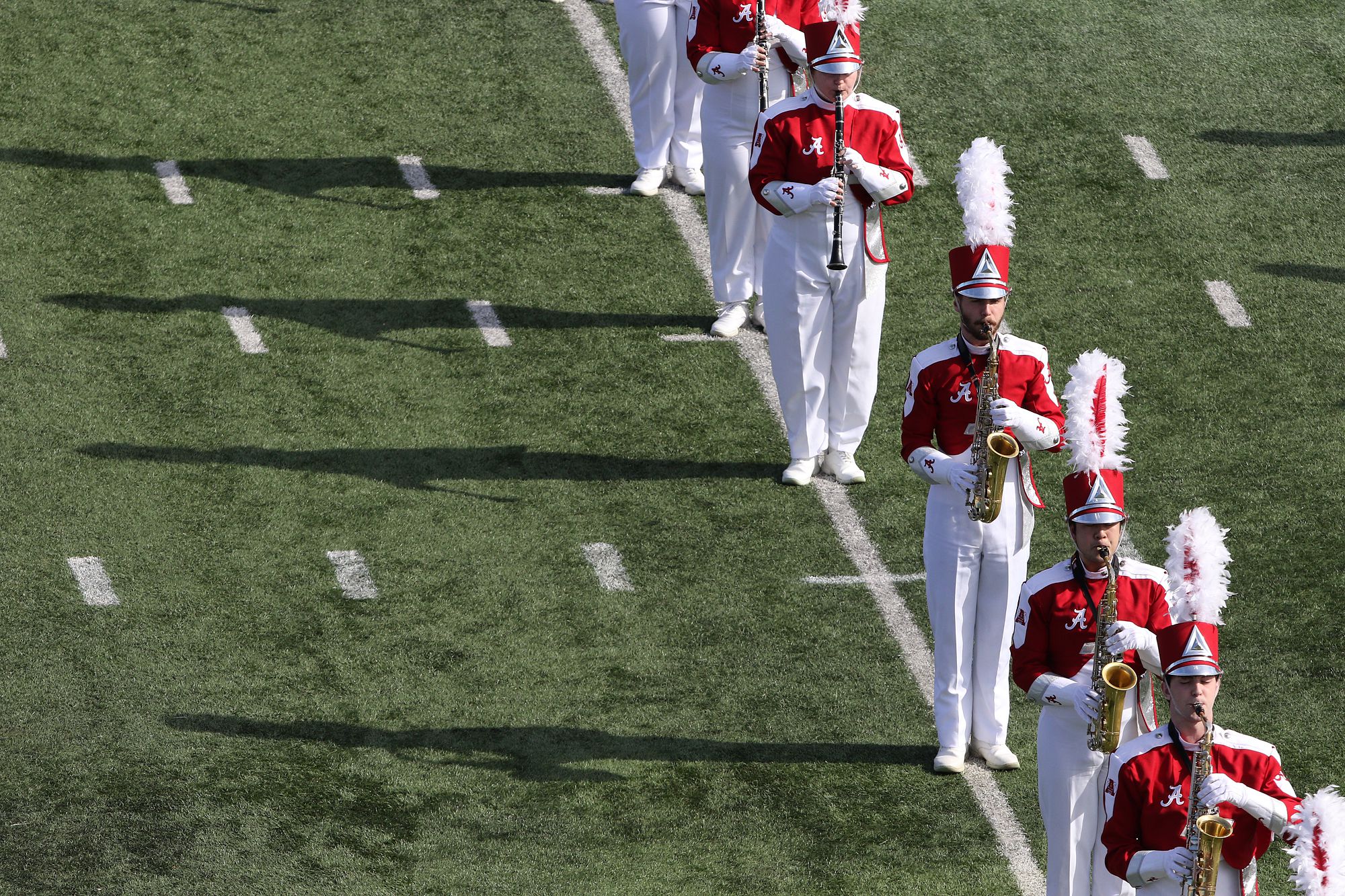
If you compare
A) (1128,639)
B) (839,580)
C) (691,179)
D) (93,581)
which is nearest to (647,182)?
(691,179)

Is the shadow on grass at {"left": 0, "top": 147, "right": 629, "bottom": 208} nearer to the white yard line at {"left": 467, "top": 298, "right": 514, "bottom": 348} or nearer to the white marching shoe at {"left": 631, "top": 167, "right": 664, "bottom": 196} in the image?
the white marching shoe at {"left": 631, "top": 167, "right": 664, "bottom": 196}

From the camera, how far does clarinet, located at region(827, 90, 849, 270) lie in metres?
10.3

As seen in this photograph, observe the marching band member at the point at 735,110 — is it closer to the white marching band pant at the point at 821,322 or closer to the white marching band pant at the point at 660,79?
the white marching band pant at the point at 821,322

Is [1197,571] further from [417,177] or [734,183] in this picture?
[417,177]

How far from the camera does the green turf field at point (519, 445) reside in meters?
8.96

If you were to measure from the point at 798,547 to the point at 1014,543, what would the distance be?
1.95 meters

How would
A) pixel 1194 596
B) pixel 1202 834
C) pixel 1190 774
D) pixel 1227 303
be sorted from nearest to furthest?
pixel 1202 834 < pixel 1190 774 < pixel 1194 596 < pixel 1227 303

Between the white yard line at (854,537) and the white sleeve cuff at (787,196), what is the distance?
58.9 inches

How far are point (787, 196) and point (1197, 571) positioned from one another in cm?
399

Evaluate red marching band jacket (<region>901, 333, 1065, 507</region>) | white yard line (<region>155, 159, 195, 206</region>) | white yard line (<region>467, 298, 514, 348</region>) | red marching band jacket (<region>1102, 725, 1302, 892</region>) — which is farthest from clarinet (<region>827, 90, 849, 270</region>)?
white yard line (<region>155, 159, 195, 206</region>)

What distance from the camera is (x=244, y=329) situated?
12109mm

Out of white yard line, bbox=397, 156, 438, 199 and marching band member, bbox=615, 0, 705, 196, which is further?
white yard line, bbox=397, 156, 438, 199

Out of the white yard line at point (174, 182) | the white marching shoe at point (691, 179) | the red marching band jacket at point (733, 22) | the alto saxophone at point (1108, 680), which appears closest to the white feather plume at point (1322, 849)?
the alto saxophone at point (1108, 680)

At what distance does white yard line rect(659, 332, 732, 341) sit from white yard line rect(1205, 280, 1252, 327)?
278 centimetres
